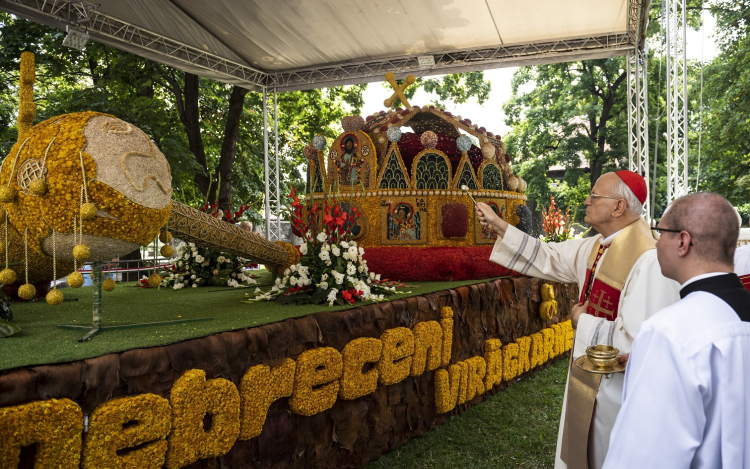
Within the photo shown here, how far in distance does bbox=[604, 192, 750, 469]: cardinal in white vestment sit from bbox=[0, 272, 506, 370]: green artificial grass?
256 cm

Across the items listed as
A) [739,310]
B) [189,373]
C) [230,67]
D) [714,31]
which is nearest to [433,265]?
[189,373]

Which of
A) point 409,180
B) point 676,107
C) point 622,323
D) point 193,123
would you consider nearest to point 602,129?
point 676,107

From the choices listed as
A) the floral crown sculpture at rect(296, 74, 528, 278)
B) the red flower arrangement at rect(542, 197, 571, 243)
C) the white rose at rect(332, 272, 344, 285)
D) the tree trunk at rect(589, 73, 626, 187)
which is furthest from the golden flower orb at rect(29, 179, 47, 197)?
the tree trunk at rect(589, 73, 626, 187)

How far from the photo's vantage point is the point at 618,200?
11.8 ft

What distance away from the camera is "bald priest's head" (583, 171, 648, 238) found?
3.58 m

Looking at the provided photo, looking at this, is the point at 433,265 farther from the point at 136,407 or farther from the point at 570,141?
the point at 570,141

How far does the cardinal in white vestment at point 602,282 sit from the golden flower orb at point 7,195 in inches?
119

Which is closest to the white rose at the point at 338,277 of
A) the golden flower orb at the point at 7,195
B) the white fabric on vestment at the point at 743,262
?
the golden flower orb at the point at 7,195

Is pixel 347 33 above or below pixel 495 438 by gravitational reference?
above

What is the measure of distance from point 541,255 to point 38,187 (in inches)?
136

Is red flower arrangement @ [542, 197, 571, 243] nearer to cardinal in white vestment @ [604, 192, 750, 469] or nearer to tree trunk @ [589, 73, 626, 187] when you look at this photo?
cardinal in white vestment @ [604, 192, 750, 469]

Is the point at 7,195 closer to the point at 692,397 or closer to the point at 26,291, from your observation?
the point at 26,291

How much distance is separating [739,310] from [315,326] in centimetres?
306

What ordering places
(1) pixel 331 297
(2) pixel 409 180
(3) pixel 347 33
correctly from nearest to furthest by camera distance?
(1) pixel 331 297, (2) pixel 409 180, (3) pixel 347 33
